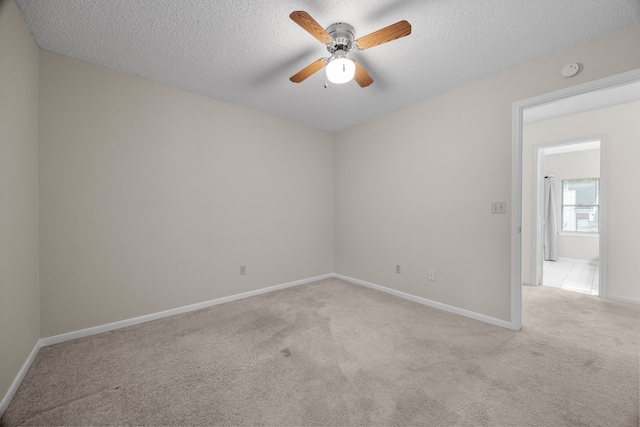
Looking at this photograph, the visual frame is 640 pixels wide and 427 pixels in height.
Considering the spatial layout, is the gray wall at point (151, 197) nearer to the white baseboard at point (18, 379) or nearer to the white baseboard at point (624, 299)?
the white baseboard at point (18, 379)

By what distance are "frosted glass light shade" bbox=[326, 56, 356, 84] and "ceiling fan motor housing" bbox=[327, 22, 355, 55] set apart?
155 millimetres

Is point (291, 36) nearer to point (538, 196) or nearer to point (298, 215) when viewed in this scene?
point (298, 215)

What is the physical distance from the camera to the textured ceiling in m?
1.66

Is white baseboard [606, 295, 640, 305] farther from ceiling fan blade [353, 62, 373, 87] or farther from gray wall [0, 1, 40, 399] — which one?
gray wall [0, 1, 40, 399]

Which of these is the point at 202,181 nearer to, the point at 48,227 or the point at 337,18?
the point at 48,227

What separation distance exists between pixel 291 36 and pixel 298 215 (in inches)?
93.9

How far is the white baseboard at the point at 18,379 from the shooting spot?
4.61 ft

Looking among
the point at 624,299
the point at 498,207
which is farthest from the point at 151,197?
the point at 624,299

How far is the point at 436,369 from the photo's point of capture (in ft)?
5.81

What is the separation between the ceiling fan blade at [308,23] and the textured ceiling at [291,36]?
228 millimetres

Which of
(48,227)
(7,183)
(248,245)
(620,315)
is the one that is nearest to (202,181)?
(248,245)

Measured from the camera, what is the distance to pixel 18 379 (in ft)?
5.26

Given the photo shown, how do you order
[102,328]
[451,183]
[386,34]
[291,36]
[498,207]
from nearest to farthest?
[386,34] → [291,36] → [102,328] → [498,207] → [451,183]

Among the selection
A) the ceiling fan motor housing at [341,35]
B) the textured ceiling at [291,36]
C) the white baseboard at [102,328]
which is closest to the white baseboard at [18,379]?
the white baseboard at [102,328]
